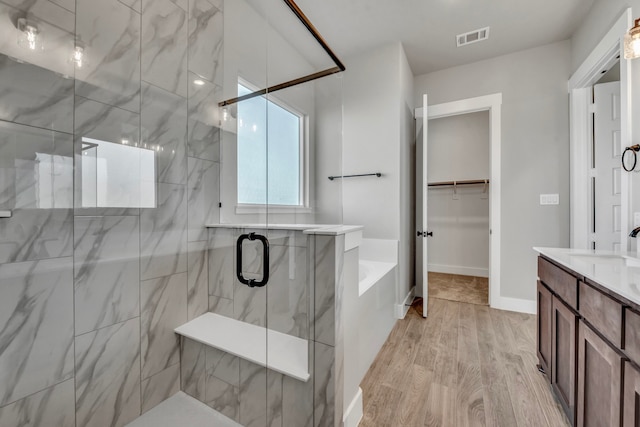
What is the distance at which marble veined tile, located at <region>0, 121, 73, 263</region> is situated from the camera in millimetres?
1052

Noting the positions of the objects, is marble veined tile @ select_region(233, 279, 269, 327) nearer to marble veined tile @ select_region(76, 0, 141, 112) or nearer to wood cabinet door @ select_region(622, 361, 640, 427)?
marble veined tile @ select_region(76, 0, 141, 112)

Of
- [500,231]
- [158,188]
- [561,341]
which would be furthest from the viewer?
[500,231]

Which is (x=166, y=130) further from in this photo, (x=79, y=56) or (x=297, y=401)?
(x=297, y=401)

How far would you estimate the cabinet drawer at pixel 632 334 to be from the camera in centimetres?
79

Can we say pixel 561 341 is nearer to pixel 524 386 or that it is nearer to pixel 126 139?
pixel 524 386

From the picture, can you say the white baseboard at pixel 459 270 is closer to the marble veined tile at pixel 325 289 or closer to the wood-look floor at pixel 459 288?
the wood-look floor at pixel 459 288

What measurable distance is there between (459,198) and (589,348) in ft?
11.7

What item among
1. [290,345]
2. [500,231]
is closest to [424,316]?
[500,231]

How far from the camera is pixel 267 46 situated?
1847mm

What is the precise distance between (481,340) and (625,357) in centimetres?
155

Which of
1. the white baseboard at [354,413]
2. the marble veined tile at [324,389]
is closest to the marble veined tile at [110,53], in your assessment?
the marble veined tile at [324,389]

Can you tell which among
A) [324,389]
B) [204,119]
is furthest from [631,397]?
[204,119]

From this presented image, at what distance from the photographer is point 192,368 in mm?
1621

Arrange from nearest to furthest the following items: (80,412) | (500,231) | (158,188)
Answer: (80,412)
(158,188)
(500,231)
